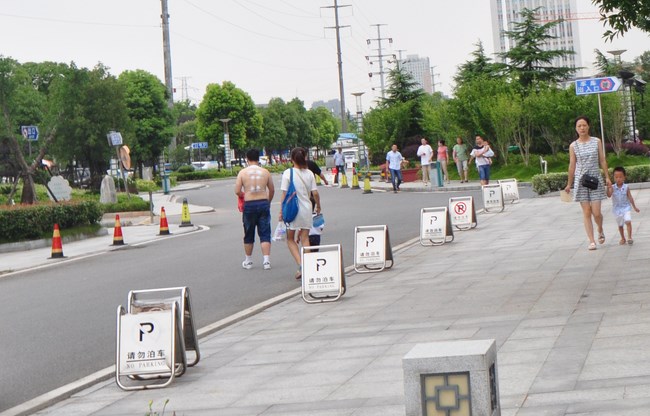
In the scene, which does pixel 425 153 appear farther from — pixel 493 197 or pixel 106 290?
pixel 106 290

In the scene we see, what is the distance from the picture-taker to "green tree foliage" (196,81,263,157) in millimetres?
103188

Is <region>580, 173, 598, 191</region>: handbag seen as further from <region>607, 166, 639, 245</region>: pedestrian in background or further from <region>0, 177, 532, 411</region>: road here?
<region>0, 177, 532, 411</region>: road

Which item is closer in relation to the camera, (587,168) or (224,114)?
(587,168)

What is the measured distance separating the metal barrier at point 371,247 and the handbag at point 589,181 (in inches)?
109

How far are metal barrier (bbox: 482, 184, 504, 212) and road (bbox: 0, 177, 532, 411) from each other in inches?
70.0

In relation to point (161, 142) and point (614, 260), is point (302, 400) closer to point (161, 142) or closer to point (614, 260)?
point (614, 260)

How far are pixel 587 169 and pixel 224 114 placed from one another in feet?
295

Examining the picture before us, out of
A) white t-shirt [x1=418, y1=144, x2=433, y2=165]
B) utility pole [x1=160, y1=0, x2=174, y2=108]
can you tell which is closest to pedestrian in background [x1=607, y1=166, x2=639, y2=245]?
white t-shirt [x1=418, y1=144, x2=433, y2=165]

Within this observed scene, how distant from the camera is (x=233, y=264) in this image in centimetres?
1808

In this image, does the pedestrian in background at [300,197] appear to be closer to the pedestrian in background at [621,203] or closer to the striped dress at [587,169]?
the striped dress at [587,169]

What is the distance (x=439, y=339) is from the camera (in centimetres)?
912

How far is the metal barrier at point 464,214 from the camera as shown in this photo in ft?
70.0

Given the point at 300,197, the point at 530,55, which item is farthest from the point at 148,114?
the point at 300,197

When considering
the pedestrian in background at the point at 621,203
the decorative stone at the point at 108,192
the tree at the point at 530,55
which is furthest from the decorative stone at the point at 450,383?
the tree at the point at 530,55
